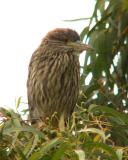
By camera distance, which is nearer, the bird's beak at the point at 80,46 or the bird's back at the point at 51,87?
the bird's beak at the point at 80,46

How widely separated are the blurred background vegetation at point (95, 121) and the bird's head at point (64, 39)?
123 millimetres

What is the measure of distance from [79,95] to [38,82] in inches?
12.6

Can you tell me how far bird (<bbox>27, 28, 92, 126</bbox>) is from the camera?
15.3ft

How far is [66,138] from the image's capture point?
2.67 metres

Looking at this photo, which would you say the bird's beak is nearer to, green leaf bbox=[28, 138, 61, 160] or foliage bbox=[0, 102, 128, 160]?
foliage bbox=[0, 102, 128, 160]

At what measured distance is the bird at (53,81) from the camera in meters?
4.66

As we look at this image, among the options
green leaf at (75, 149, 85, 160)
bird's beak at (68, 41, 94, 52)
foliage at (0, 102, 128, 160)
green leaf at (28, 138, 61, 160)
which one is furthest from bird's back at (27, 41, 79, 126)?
green leaf at (75, 149, 85, 160)

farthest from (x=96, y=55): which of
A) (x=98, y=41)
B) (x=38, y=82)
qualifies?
(x=38, y=82)

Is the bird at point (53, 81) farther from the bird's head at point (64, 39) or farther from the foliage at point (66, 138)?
the foliage at point (66, 138)

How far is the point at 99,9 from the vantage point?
4242 mm

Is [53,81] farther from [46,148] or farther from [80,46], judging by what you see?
[46,148]

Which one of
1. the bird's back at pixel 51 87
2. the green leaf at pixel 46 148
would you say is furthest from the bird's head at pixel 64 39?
the green leaf at pixel 46 148

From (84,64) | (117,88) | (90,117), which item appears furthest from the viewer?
(84,64)

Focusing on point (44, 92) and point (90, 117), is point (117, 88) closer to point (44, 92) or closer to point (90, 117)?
point (44, 92)
